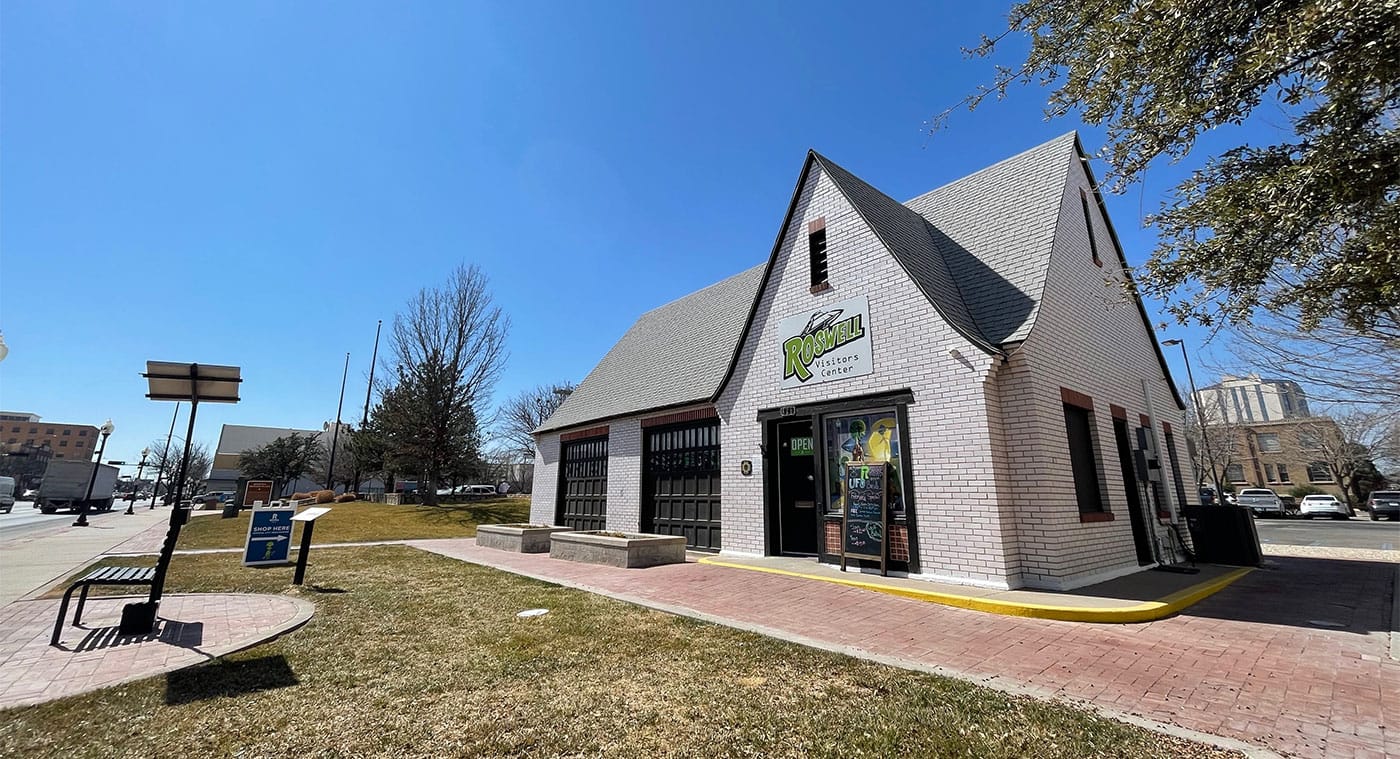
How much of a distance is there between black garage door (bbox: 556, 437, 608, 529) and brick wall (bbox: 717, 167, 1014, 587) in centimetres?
599

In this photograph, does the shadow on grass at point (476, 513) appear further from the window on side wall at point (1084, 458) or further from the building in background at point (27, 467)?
the building in background at point (27, 467)

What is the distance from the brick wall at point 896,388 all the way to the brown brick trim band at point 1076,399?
1921mm

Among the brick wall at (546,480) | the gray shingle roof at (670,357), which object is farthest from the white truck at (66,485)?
the gray shingle roof at (670,357)

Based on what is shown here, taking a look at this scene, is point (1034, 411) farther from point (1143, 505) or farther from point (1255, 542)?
point (1255, 542)

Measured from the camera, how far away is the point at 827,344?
10656mm

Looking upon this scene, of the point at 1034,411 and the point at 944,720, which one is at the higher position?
the point at 1034,411

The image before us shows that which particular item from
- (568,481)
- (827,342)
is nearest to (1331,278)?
(827,342)

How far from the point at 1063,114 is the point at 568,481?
16.9 m

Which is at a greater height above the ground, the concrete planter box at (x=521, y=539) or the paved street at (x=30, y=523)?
the concrete planter box at (x=521, y=539)

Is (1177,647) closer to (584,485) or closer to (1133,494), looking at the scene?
(1133,494)

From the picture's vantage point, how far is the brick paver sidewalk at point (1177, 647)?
3.66 metres

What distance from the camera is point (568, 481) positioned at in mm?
18797

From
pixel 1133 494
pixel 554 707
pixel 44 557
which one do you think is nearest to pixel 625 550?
pixel 554 707

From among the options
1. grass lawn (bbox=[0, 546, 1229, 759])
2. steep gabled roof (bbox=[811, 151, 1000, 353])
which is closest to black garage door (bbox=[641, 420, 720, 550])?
steep gabled roof (bbox=[811, 151, 1000, 353])
